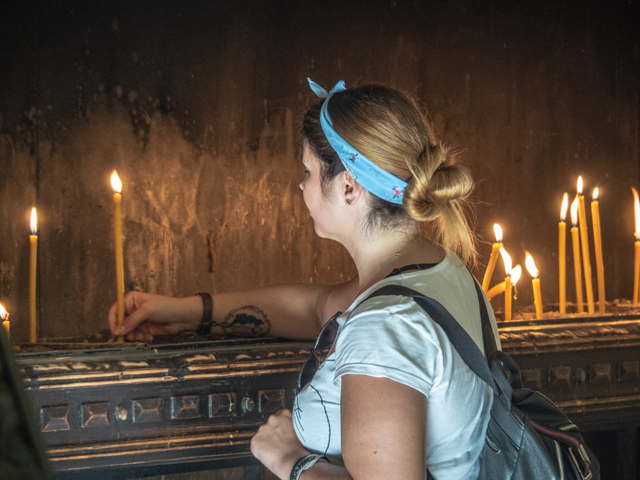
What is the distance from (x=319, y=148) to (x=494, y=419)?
1.74ft

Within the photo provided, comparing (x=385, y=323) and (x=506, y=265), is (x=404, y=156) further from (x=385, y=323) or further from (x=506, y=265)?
(x=506, y=265)

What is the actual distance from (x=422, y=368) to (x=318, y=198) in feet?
1.31

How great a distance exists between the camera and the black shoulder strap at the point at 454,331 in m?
0.83

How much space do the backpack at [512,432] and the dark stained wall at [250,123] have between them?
152cm

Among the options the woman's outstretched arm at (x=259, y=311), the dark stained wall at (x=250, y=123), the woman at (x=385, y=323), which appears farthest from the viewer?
the dark stained wall at (x=250, y=123)

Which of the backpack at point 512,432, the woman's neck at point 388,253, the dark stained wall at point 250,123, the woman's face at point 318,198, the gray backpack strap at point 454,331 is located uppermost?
the dark stained wall at point 250,123

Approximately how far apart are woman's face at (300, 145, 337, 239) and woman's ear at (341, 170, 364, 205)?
26 millimetres

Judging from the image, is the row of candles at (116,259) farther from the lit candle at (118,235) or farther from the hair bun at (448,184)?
the hair bun at (448,184)

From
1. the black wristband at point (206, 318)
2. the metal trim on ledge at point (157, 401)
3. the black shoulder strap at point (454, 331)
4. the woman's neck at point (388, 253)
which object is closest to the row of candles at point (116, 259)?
the metal trim on ledge at point (157, 401)

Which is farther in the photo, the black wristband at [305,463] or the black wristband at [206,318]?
the black wristband at [206,318]

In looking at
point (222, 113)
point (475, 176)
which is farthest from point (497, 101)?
point (222, 113)

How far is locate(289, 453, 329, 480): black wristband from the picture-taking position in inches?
35.1

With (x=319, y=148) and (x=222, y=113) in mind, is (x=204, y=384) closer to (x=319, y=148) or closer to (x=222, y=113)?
(x=319, y=148)

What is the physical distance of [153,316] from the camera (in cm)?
154
